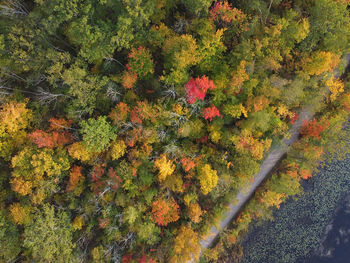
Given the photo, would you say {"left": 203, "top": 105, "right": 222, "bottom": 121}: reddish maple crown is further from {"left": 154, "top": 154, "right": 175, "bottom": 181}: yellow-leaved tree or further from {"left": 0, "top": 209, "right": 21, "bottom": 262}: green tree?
{"left": 0, "top": 209, "right": 21, "bottom": 262}: green tree

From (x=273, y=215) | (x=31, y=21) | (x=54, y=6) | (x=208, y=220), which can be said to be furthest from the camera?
(x=273, y=215)

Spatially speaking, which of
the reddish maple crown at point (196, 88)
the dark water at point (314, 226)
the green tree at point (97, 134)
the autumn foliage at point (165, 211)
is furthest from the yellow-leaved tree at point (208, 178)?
the dark water at point (314, 226)

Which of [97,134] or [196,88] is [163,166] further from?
[196,88]

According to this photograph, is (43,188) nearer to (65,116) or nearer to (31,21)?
(65,116)

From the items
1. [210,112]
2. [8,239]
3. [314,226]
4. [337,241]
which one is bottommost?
[8,239]

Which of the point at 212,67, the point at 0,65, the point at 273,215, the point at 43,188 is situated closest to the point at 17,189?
the point at 43,188

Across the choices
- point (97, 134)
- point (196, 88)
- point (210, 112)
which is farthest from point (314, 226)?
point (97, 134)
